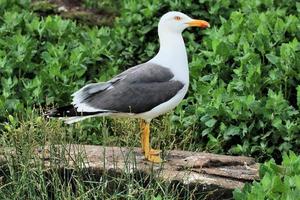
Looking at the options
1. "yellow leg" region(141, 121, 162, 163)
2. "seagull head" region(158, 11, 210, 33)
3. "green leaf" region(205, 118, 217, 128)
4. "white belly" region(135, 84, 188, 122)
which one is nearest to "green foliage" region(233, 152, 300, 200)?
"yellow leg" region(141, 121, 162, 163)

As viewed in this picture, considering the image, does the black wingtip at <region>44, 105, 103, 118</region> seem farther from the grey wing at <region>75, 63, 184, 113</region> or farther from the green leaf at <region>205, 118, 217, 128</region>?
the green leaf at <region>205, 118, 217, 128</region>

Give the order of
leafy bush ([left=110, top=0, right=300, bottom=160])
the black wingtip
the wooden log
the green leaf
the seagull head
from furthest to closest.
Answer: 1. the green leaf
2. leafy bush ([left=110, top=0, right=300, bottom=160])
3. the seagull head
4. the black wingtip
5. the wooden log

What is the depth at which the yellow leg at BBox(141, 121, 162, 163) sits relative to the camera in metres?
5.99

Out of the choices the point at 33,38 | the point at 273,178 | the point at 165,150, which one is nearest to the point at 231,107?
the point at 165,150

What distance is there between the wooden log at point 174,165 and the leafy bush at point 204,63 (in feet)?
1.27

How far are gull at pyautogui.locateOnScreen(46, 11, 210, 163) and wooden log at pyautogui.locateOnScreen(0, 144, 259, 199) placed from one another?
0.17m

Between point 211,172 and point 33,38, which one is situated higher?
point 33,38

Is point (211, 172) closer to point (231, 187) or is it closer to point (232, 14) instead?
point (231, 187)

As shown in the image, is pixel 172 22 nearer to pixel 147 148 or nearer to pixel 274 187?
pixel 147 148

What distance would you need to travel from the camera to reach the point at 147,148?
6055 mm

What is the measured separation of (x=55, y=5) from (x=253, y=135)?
13.5 ft

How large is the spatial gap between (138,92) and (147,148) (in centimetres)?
41

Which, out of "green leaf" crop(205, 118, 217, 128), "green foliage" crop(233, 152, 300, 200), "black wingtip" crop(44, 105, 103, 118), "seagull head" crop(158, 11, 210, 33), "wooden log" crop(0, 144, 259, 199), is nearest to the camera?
"green foliage" crop(233, 152, 300, 200)

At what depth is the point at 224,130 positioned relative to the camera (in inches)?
260
